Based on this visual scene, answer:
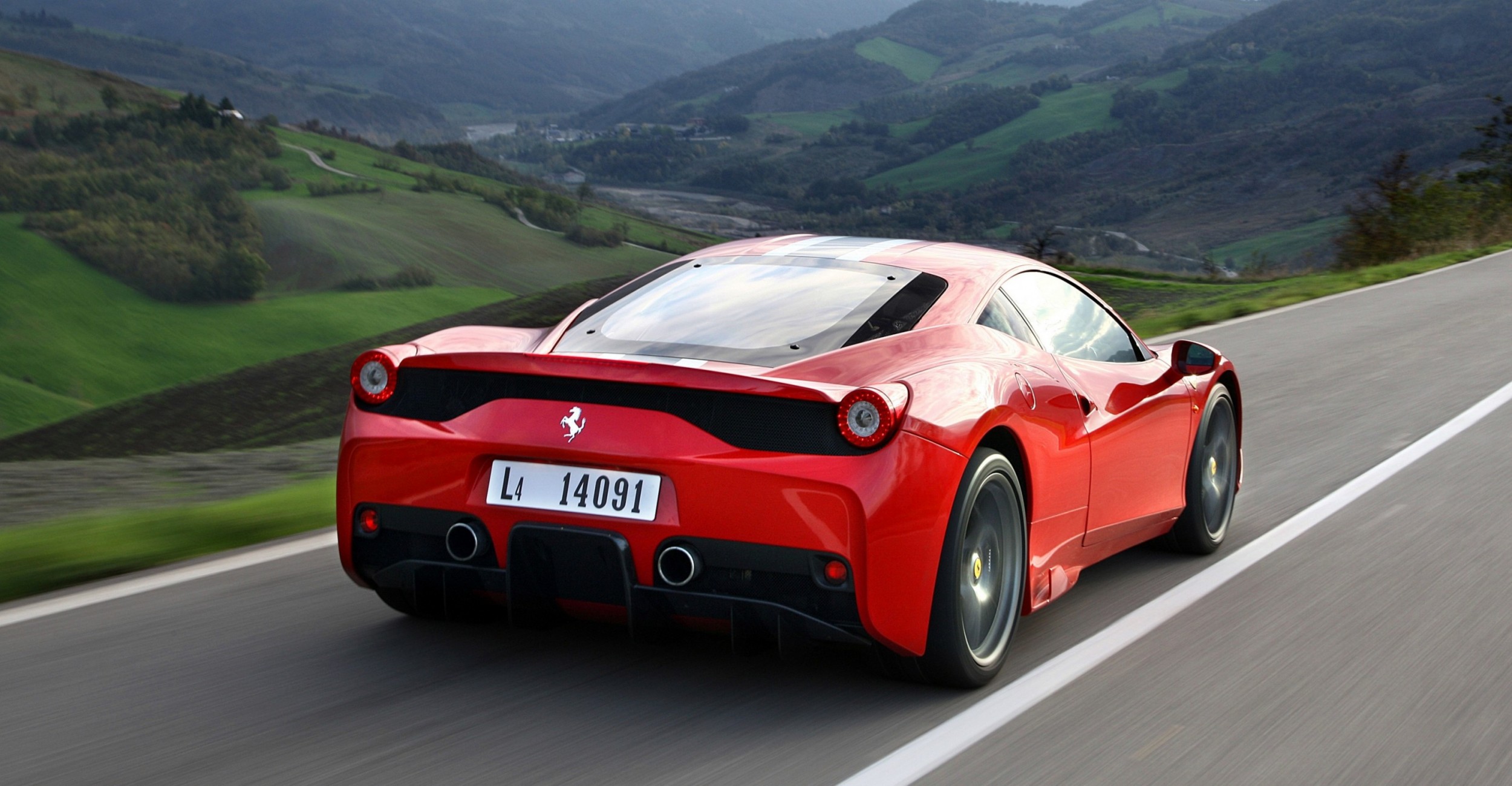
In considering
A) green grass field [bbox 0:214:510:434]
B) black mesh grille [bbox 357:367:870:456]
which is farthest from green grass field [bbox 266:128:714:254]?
black mesh grille [bbox 357:367:870:456]

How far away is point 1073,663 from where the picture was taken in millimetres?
4051

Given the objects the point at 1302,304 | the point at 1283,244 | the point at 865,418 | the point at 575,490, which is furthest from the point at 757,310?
the point at 1283,244

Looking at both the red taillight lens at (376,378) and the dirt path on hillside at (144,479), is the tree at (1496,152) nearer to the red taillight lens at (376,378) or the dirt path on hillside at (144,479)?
the dirt path on hillside at (144,479)

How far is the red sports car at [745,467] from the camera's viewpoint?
3322 mm

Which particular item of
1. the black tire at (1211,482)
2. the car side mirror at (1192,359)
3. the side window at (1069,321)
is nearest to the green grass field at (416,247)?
the black tire at (1211,482)

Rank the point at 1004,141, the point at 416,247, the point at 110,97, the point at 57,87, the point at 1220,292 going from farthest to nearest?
the point at 1004,141 → the point at 57,87 → the point at 110,97 → the point at 416,247 → the point at 1220,292

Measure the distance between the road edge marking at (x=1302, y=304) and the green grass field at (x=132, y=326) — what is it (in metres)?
35.8

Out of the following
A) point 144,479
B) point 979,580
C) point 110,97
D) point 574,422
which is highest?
point 110,97

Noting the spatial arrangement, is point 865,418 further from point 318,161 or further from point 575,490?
point 318,161

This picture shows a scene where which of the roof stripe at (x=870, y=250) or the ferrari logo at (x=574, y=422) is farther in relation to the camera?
the roof stripe at (x=870, y=250)

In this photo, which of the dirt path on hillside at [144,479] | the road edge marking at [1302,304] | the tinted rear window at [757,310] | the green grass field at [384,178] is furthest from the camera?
the green grass field at [384,178]

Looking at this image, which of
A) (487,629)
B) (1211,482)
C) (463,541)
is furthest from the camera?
(1211,482)

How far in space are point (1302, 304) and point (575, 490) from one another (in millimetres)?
16541

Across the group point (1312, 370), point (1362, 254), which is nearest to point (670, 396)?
point (1312, 370)
